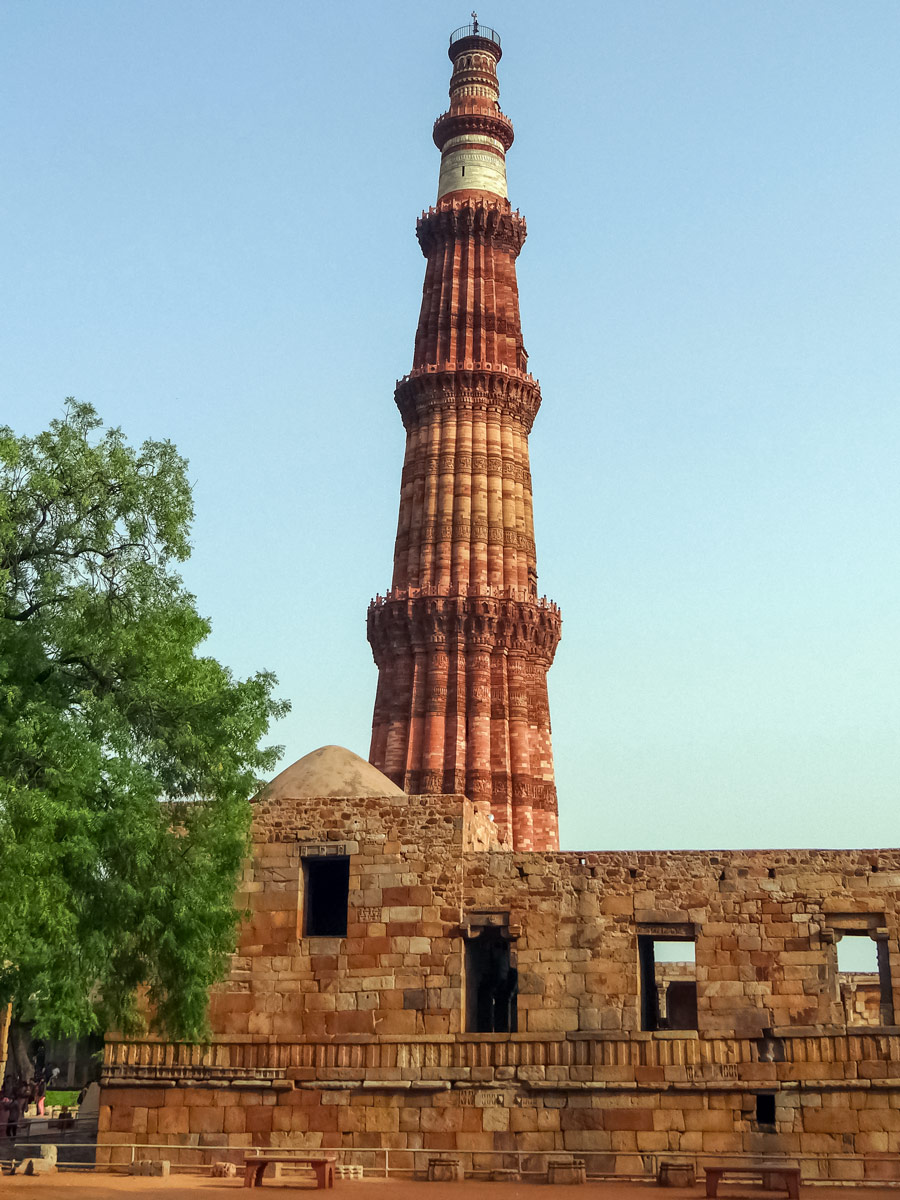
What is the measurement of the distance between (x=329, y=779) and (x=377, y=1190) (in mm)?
7709

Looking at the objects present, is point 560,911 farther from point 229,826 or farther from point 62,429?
point 62,429

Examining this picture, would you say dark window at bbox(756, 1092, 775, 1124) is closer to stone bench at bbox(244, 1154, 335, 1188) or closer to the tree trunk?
stone bench at bbox(244, 1154, 335, 1188)

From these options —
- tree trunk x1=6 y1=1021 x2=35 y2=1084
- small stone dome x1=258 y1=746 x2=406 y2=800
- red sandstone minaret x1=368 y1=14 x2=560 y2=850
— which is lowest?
tree trunk x1=6 y1=1021 x2=35 y2=1084

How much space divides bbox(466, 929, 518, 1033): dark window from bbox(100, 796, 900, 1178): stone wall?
2360 millimetres

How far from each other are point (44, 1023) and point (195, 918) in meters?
2.19

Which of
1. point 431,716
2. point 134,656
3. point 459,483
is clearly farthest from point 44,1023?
point 459,483

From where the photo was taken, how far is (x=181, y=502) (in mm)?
17750

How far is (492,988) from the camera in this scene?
23656 mm

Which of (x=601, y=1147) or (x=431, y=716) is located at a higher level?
(x=431, y=716)

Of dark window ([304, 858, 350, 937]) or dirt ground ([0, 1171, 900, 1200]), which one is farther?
dark window ([304, 858, 350, 937])

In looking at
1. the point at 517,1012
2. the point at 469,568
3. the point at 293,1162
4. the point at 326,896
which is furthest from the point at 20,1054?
the point at 293,1162

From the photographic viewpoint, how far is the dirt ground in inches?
601

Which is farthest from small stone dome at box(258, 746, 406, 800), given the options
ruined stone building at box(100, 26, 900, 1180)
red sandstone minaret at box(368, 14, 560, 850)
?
red sandstone minaret at box(368, 14, 560, 850)

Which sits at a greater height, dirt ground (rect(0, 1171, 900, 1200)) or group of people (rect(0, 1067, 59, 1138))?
group of people (rect(0, 1067, 59, 1138))
